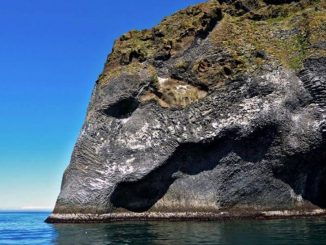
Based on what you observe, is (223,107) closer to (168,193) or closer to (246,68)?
(246,68)

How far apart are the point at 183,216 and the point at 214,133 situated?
7151 mm

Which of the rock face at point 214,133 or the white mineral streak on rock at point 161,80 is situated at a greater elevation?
the white mineral streak on rock at point 161,80

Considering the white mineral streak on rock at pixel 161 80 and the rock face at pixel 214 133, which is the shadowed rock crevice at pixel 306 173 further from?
the white mineral streak on rock at pixel 161 80

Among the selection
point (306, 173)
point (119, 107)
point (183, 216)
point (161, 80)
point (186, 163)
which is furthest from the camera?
point (161, 80)

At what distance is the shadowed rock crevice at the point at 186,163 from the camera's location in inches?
1375

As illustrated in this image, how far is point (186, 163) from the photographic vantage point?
35875 millimetres

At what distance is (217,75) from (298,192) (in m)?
12.0

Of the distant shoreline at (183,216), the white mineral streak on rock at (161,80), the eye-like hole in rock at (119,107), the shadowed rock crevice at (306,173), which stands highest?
the white mineral streak on rock at (161,80)

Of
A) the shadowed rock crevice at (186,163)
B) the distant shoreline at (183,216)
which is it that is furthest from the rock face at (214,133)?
the distant shoreline at (183,216)

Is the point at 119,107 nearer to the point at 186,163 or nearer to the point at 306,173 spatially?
the point at 186,163

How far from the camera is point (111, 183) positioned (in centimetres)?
3559

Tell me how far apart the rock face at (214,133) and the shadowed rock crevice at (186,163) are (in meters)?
0.08

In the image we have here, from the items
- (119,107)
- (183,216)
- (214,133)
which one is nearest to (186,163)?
(214,133)

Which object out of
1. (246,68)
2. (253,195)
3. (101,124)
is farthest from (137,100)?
(253,195)
